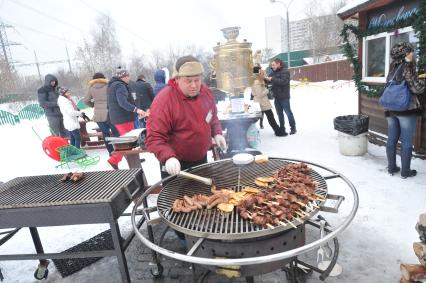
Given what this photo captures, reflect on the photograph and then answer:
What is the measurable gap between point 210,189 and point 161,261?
4.81ft

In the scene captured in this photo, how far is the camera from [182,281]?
9.70 feet

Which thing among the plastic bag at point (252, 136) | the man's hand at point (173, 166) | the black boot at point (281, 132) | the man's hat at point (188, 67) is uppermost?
the man's hat at point (188, 67)

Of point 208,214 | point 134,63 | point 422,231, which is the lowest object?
point 422,231

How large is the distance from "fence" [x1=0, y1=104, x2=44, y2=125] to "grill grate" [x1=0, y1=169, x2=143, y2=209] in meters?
15.7

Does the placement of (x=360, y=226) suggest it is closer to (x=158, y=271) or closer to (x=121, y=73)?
(x=158, y=271)

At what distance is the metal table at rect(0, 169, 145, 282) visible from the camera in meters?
2.22

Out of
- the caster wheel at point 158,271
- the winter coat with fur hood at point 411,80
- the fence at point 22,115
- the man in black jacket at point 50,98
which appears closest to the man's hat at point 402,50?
the winter coat with fur hood at point 411,80

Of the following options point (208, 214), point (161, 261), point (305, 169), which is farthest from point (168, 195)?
point (161, 261)

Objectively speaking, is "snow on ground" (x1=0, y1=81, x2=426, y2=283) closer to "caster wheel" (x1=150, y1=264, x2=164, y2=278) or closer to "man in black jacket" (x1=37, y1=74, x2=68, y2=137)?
"caster wheel" (x1=150, y1=264, x2=164, y2=278)

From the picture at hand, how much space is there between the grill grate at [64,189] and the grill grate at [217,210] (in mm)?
439

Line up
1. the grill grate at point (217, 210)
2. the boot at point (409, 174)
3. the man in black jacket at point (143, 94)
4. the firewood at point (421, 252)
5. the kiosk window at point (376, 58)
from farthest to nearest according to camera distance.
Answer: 1. the man in black jacket at point (143, 94)
2. the kiosk window at point (376, 58)
3. the boot at point (409, 174)
4. the firewood at point (421, 252)
5. the grill grate at point (217, 210)

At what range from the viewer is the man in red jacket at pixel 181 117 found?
8.39 ft

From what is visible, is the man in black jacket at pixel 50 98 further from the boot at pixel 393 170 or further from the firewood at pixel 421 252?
the firewood at pixel 421 252

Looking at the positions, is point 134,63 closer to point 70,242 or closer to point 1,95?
point 1,95
